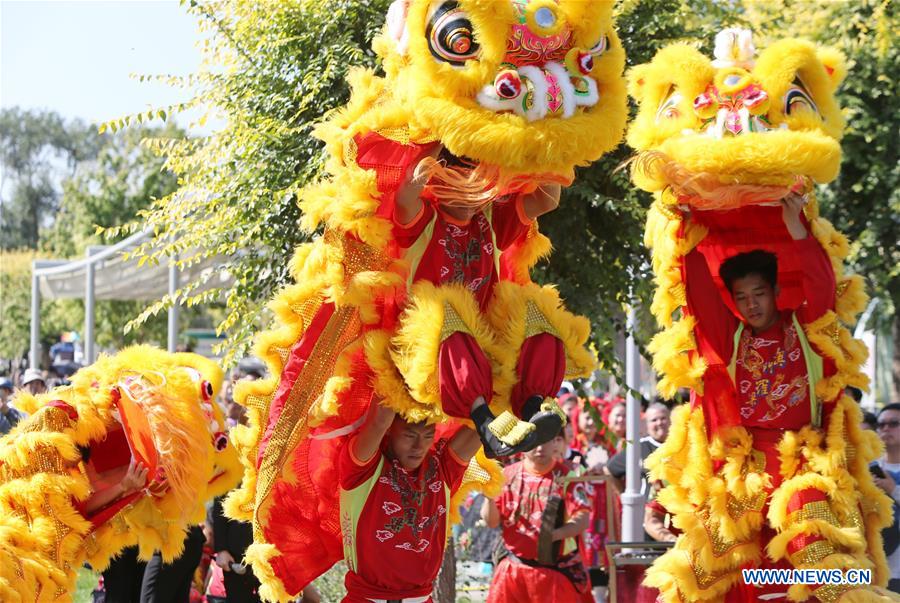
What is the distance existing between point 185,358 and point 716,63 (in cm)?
275

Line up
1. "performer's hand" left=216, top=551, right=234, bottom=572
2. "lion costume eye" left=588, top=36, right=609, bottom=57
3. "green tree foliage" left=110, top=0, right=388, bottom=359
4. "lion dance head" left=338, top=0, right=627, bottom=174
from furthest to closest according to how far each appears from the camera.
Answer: "performer's hand" left=216, top=551, right=234, bottom=572 → "green tree foliage" left=110, top=0, right=388, bottom=359 → "lion costume eye" left=588, top=36, right=609, bottom=57 → "lion dance head" left=338, top=0, right=627, bottom=174

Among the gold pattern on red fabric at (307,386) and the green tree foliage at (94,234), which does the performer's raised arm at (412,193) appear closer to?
the gold pattern on red fabric at (307,386)

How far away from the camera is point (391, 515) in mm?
4742

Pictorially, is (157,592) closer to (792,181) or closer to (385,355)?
(385,355)

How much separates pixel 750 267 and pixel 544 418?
67.2 inches

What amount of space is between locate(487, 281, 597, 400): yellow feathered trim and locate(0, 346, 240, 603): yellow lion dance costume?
1.75 m

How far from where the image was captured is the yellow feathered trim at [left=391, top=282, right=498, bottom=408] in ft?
13.5

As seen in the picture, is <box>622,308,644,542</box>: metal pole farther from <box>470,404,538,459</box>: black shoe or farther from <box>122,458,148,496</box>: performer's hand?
<box>470,404,538,459</box>: black shoe

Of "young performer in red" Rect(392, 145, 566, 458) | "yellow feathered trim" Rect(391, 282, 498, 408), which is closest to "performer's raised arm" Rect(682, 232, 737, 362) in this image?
"young performer in red" Rect(392, 145, 566, 458)

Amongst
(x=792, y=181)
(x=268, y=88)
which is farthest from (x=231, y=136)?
(x=792, y=181)

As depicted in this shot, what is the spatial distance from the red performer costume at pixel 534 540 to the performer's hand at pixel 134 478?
1.81 meters

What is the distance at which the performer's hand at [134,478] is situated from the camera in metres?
5.14

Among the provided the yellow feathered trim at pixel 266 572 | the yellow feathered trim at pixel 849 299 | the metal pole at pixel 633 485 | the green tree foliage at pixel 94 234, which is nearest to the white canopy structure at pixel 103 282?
the green tree foliage at pixel 94 234

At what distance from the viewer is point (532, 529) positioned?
244 inches
